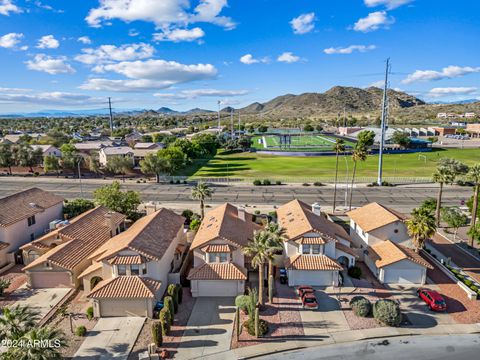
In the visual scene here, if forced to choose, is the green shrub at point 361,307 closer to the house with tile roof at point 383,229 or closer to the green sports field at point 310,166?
the house with tile roof at point 383,229

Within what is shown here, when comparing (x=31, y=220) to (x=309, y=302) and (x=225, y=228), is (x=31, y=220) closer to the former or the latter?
(x=225, y=228)

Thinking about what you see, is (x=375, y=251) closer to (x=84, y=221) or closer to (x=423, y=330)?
(x=423, y=330)

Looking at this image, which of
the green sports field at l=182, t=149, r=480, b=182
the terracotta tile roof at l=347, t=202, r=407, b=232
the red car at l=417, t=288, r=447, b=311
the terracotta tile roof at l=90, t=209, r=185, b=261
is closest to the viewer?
the red car at l=417, t=288, r=447, b=311

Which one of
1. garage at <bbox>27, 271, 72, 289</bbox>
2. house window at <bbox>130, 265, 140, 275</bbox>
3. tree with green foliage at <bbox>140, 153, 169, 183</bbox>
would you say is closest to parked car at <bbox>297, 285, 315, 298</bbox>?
house window at <bbox>130, 265, 140, 275</bbox>

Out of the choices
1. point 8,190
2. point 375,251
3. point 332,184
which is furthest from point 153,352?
point 8,190

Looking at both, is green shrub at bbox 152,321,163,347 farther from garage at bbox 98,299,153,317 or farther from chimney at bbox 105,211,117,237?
chimney at bbox 105,211,117,237
